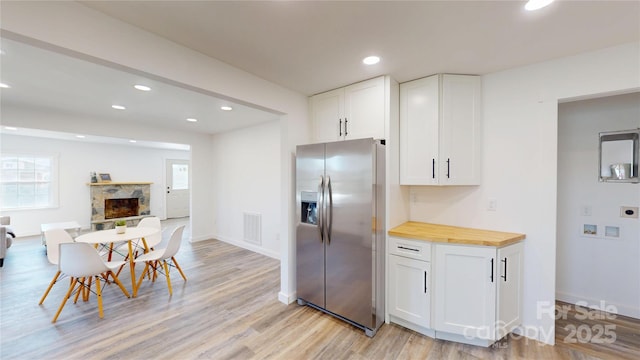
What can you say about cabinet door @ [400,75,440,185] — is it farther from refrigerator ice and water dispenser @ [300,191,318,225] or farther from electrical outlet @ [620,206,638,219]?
electrical outlet @ [620,206,638,219]

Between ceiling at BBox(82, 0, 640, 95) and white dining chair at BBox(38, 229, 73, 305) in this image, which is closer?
ceiling at BBox(82, 0, 640, 95)

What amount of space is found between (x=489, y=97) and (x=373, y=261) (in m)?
2.03

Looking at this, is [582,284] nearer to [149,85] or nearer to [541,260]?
[541,260]

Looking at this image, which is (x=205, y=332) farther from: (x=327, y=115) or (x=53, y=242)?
(x=327, y=115)

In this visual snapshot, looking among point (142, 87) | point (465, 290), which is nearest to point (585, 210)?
point (465, 290)

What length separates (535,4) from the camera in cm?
144

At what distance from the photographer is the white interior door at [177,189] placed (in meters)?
8.30

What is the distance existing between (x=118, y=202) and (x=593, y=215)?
9.87 m

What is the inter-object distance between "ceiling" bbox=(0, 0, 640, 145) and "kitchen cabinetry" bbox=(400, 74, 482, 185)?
0.15 metres

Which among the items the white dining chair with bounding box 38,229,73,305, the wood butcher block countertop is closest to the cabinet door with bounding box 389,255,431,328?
the wood butcher block countertop

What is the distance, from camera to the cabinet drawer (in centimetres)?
222

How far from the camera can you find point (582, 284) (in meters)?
2.66

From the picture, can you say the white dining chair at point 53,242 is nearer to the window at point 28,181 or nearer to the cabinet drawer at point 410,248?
the cabinet drawer at point 410,248

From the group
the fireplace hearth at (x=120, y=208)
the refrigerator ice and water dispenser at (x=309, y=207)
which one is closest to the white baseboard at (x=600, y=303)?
the refrigerator ice and water dispenser at (x=309, y=207)
